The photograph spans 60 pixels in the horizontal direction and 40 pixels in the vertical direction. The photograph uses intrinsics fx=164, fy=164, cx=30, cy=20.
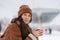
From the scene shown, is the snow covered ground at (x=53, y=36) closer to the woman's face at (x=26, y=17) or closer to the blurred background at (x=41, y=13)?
the blurred background at (x=41, y=13)

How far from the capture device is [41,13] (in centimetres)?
188

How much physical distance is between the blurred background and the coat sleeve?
1.85 feet

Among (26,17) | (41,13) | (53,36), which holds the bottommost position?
A: (53,36)

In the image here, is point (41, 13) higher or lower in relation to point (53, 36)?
higher

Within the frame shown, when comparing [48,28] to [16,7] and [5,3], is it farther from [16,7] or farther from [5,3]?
[5,3]

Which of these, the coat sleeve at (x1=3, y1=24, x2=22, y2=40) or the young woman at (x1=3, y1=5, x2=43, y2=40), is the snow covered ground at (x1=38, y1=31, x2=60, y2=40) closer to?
the young woman at (x1=3, y1=5, x2=43, y2=40)

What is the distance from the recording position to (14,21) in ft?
4.33

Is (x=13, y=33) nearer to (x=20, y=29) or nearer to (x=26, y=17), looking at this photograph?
(x=20, y=29)

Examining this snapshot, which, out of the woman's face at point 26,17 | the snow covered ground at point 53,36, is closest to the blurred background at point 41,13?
the snow covered ground at point 53,36

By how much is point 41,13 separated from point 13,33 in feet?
2.25

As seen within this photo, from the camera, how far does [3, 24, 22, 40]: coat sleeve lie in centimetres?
126

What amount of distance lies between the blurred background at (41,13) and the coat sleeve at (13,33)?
22.3 inches

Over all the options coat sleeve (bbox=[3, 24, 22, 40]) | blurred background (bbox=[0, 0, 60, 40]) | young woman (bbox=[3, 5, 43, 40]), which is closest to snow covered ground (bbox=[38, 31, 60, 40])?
blurred background (bbox=[0, 0, 60, 40])

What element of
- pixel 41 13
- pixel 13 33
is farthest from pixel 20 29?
pixel 41 13
